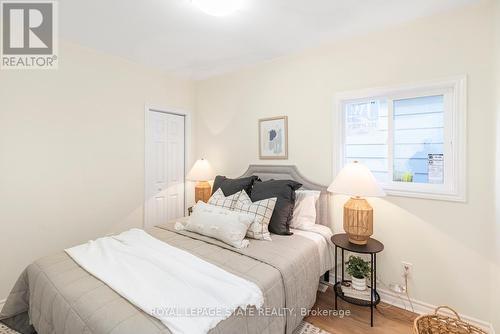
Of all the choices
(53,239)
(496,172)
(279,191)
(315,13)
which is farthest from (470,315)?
(53,239)

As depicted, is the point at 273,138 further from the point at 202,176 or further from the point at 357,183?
the point at 357,183

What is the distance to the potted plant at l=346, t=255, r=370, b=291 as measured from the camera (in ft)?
7.02

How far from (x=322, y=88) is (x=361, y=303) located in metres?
2.06

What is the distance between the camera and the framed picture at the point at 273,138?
2.89 m

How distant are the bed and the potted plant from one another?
21cm

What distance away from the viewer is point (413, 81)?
6.94 ft

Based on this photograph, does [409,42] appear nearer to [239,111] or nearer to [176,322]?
[239,111]

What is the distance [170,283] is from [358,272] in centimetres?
163

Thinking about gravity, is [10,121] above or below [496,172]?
above

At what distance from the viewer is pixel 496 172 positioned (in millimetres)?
1769

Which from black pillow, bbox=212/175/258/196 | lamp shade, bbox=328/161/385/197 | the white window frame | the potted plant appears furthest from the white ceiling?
the potted plant

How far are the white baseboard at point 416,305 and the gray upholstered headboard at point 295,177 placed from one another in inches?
30.2

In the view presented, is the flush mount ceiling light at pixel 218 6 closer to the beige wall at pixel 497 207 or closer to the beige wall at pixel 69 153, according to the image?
the beige wall at pixel 69 153

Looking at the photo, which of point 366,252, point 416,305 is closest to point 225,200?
point 366,252
